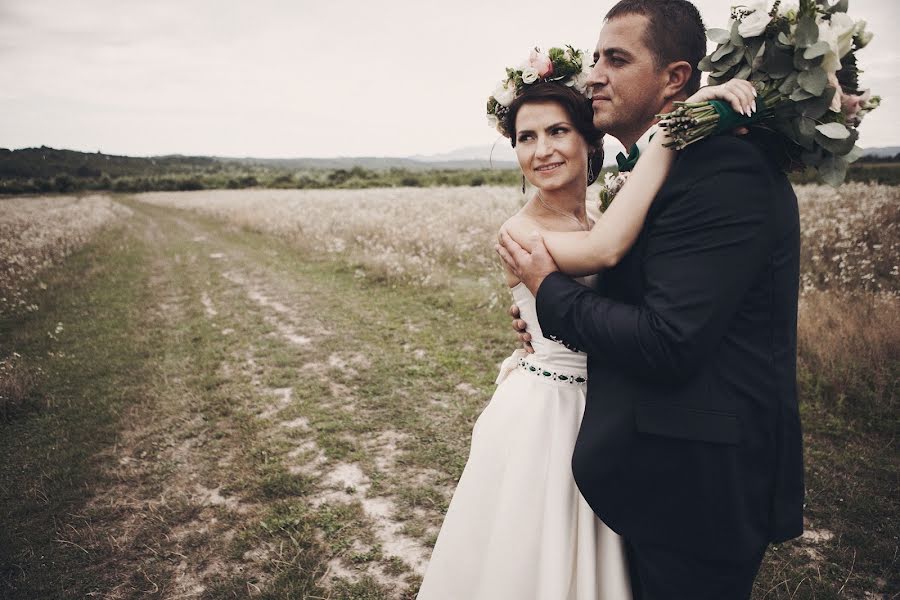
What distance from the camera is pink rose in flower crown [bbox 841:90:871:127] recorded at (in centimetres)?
174

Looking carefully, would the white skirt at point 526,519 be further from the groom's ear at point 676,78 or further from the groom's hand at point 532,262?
the groom's ear at point 676,78

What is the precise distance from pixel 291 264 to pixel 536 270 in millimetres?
12778

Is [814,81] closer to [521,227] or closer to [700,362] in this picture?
[700,362]

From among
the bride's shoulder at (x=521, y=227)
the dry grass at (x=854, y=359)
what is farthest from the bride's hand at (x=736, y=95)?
the dry grass at (x=854, y=359)

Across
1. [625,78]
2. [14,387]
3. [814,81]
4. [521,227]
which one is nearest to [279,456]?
[521,227]

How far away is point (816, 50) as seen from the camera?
5.06ft

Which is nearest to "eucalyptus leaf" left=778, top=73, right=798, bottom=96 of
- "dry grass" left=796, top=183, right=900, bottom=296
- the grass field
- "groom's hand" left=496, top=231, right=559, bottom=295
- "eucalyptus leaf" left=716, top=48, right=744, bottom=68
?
"eucalyptus leaf" left=716, top=48, right=744, bottom=68

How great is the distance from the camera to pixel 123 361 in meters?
7.61

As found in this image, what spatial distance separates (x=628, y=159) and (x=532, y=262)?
0.93 metres

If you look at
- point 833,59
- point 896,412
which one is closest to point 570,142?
point 833,59

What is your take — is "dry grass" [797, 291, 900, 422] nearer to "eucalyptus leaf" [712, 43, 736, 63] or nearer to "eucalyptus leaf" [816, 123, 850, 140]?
"eucalyptus leaf" [816, 123, 850, 140]

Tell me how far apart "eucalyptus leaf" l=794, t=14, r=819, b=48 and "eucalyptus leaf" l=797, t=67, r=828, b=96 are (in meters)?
0.09

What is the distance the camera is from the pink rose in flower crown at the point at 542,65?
Result: 2523 mm

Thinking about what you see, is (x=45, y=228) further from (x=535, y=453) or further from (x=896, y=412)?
(x=896, y=412)
